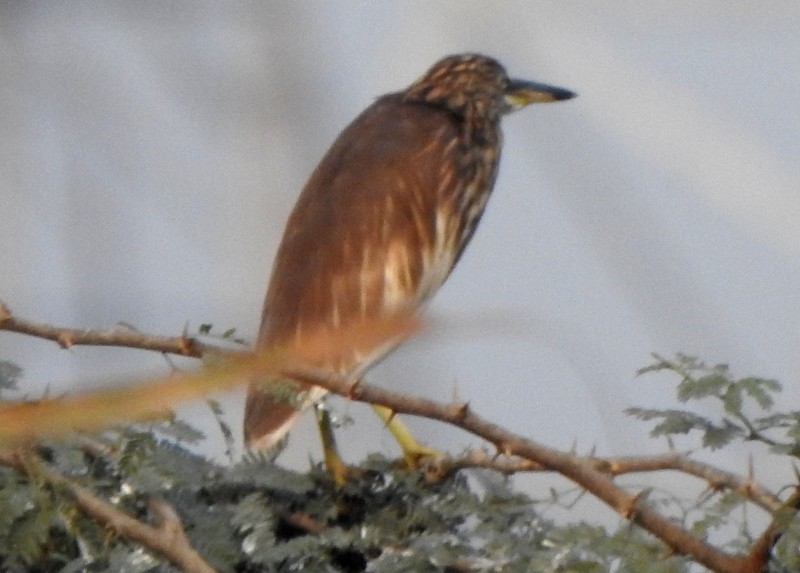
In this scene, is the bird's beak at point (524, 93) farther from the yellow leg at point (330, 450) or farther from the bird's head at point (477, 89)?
the yellow leg at point (330, 450)

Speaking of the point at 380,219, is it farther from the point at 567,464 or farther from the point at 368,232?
the point at 567,464

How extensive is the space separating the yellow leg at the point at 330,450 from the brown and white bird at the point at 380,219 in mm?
260

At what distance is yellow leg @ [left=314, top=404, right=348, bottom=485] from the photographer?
1552 mm

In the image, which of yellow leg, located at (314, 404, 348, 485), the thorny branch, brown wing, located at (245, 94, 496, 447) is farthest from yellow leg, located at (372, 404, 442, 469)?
the thorny branch

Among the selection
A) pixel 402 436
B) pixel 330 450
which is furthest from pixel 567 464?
pixel 402 436

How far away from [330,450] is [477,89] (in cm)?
195

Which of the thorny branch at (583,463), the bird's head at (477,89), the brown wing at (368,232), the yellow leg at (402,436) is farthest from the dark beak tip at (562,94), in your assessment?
the thorny branch at (583,463)

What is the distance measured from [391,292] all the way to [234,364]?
8.40 ft

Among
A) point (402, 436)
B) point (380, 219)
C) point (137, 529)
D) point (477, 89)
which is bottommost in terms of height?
point (402, 436)

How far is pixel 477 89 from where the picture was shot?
3605mm

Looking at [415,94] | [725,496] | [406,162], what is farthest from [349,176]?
[725,496]

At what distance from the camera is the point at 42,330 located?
117 centimetres

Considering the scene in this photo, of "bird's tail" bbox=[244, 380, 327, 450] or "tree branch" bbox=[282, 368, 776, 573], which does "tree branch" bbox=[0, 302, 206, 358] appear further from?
"bird's tail" bbox=[244, 380, 327, 450]

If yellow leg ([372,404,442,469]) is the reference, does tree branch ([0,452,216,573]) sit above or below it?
above
